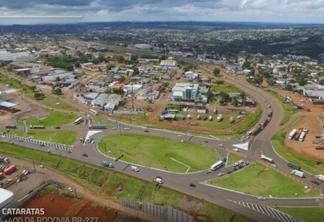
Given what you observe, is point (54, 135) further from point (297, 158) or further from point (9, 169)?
point (297, 158)

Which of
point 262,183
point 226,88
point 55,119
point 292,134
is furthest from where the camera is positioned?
point 226,88

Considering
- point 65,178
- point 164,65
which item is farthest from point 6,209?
point 164,65

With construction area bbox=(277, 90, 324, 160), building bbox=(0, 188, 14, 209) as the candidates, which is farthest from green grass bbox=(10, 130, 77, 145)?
construction area bbox=(277, 90, 324, 160)

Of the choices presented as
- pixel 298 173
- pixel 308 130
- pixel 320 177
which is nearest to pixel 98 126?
pixel 298 173

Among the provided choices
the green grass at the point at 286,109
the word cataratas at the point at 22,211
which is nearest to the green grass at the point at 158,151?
the word cataratas at the point at 22,211

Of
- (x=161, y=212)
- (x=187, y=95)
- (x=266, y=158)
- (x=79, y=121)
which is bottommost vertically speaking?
(x=79, y=121)

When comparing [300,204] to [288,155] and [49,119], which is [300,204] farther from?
[49,119]
